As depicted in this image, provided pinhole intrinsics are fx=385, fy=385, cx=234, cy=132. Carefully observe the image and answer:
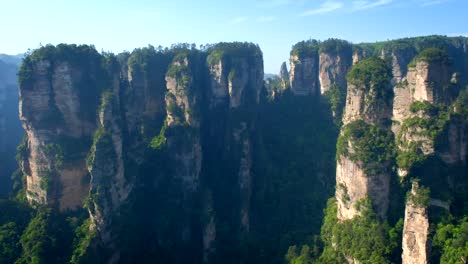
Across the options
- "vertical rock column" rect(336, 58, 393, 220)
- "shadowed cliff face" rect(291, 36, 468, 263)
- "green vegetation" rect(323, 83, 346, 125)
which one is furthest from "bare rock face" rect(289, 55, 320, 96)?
"vertical rock column" rect(336, 58, 393, 220)

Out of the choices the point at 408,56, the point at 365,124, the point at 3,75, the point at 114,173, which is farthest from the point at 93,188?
the point at 3,75

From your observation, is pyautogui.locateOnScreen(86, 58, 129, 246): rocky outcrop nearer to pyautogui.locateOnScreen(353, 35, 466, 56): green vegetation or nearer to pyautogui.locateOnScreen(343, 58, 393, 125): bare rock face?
pyautogui.locateOnScreen(343, 58, 393, 125): bare rock face

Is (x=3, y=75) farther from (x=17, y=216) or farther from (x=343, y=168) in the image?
(x=343, y=168)

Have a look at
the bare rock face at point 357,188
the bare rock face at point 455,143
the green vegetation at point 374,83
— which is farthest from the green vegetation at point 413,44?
the bare rock face at point 357,188

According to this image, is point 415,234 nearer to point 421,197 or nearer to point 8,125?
point 421,197

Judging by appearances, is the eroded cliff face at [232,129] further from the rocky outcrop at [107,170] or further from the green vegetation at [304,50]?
the rocky outcrop at [107,170]

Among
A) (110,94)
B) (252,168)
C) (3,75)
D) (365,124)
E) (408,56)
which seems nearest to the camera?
(365,124)
